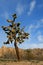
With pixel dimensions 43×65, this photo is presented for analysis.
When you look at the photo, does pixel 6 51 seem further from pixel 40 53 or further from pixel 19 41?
pixel 19 41

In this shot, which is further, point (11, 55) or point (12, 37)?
point (11, 55)

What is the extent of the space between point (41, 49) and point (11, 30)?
198 ft

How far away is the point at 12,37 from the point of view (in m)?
51.8

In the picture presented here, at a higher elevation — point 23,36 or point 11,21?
point 11,21

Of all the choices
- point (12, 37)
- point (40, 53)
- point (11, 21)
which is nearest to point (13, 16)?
point (11, 21)

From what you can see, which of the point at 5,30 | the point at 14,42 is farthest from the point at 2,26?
the point at 14,42

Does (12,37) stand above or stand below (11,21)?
below

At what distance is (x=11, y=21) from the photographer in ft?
169

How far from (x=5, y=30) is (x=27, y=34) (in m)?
5.78

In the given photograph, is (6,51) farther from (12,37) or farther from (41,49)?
(12,37)

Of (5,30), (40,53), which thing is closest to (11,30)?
(5,30)

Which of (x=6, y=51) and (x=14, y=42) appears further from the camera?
(x=6, y=51)

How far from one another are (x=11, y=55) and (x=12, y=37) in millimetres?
57068

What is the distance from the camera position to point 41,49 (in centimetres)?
10956
